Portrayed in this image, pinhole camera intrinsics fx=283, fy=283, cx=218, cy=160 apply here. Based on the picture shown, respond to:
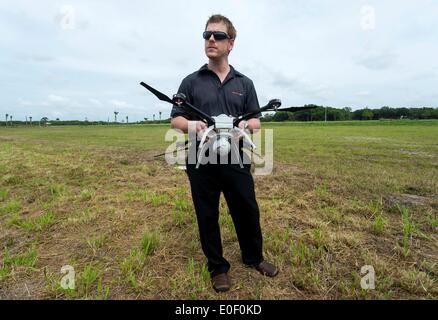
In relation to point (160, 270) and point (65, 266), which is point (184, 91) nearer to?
point (160, 270)

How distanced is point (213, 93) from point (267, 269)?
207 cm

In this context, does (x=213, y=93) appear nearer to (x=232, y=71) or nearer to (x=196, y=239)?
(x=232, y=71)

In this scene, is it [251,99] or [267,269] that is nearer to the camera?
[251,99]

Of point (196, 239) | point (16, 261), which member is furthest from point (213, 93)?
point (16, 261)

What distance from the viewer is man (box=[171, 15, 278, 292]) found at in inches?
113

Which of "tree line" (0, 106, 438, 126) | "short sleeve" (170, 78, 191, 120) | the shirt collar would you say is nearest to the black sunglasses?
the shirt collar

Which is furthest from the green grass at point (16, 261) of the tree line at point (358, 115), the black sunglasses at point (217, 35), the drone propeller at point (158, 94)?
the tree line at point (358, 115)

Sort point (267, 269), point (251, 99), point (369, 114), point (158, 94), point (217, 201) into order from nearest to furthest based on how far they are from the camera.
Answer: point (158, 94) < point (217, 201) < point (251, 99) < point (267, 269) < point (369, 114)

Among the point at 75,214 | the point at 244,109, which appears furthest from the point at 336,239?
the point at 75,214

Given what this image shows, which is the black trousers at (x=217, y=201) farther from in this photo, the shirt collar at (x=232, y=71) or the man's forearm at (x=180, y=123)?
the shirt collar at (x=232, y=71)

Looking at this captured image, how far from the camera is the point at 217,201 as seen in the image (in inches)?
119

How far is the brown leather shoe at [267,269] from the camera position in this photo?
10.6ft
